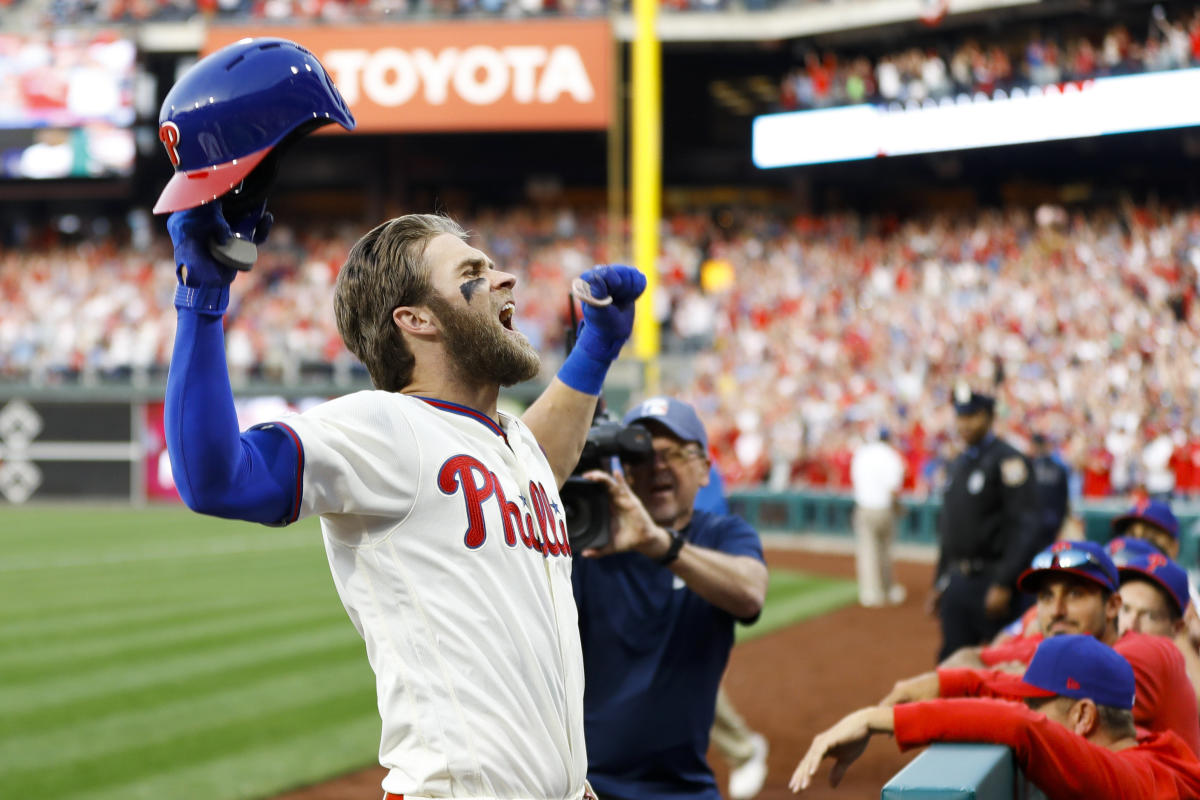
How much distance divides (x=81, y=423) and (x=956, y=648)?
22997 millimetres

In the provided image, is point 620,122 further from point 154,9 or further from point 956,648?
point 956,648

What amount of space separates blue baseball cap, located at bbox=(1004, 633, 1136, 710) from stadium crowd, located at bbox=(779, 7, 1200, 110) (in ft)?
62.7

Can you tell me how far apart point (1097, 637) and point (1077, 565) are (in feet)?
0.82

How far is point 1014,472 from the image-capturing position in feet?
22.6

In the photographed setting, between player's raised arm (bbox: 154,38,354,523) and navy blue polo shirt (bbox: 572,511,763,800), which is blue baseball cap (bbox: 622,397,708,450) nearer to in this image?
navy blue polo shirt (bbox: 572,511,763,800)

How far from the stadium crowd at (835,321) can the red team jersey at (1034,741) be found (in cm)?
1205

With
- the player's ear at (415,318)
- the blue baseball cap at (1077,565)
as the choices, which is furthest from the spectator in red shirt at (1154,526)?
the player's ear at (415,318)

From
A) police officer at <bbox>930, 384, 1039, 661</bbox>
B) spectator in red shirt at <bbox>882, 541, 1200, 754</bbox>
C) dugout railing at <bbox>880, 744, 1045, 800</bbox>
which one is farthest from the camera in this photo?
police officer at <bbox>930, 384, 1039, 661</bbox>

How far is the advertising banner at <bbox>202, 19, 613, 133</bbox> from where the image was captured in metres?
25.9

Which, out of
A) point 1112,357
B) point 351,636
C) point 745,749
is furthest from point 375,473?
point 1112,357

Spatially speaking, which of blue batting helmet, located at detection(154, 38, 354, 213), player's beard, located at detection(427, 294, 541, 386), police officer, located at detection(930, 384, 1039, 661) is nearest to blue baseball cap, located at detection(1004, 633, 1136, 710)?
player's beard, located at detection(427, 294, 541, 386)

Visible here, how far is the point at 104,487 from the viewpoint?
25.9 meters

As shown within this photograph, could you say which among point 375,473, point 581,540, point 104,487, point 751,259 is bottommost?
point 104,487

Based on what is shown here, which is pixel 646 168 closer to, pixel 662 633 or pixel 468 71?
pixel 468 71
